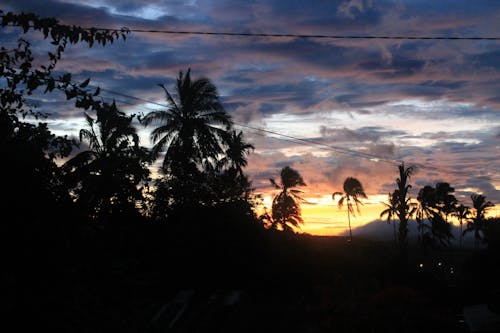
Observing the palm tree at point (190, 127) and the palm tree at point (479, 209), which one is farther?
the palm tree at point (479, 209)

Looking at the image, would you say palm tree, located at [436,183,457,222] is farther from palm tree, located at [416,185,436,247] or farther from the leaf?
the leaf

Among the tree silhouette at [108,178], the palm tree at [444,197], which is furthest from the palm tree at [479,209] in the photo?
the tree silhouette at [108,178]

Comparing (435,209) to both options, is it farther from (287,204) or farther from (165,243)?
(165,243)

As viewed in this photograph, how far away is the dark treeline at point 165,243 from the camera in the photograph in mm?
3578

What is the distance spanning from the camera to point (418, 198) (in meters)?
73.9

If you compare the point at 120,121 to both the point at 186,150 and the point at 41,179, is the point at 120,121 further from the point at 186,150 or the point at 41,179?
the point at 186,150

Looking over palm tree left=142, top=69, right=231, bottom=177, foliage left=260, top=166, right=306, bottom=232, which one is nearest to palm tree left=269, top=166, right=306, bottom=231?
foliage left=260, top=166, right=306, bottom=232

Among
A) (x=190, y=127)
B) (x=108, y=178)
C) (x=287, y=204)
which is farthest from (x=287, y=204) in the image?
(x=108, y=178)

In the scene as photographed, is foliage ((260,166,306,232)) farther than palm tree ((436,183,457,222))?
No

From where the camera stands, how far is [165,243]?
26.4 m

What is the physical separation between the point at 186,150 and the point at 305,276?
9742mm

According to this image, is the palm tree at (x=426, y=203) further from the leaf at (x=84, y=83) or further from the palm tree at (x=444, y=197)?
the leaf at (x=84, y=83)

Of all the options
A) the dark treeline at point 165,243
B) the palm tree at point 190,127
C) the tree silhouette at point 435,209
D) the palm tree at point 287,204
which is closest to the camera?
the dark treeline at point 165,243

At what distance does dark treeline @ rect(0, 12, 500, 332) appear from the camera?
141 inches
